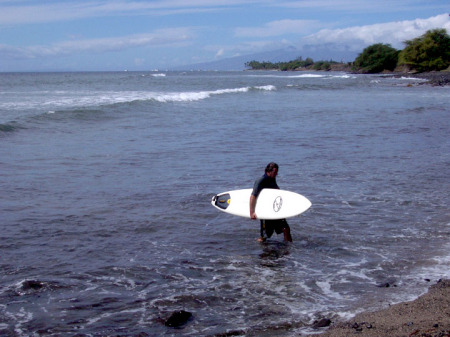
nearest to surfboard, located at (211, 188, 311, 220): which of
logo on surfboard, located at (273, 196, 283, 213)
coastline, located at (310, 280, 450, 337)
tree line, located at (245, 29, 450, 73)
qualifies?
logo on surfboard, located at (273, 196, 283, 213)

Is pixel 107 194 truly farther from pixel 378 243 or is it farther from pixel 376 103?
pixel 376 103

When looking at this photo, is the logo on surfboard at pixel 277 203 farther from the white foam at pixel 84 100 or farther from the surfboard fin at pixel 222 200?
the white foam at pixel 84 100

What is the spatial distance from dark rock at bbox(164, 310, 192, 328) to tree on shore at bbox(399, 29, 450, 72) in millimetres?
96448

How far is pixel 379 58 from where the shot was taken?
381ft

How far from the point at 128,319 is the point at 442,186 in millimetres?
8524

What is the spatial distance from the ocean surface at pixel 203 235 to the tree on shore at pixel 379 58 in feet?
337

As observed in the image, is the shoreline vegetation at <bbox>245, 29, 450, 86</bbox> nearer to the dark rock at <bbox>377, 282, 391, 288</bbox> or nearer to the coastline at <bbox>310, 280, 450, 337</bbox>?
the dark rock at <bbox>377, 282, 391, 288</bbox>

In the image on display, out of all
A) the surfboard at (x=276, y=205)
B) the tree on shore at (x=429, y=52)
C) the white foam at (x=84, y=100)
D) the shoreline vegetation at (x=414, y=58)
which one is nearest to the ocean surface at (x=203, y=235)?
the surfboard at (x=276, y=205)

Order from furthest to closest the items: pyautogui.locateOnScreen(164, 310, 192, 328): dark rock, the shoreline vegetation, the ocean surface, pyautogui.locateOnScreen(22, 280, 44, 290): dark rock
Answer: the shoreline vegetation
pyautogui.locateOnScreen(22, 280, 44, 290): dark rock
the ocean surface
pyautogui.locateOnScreen(164, 310, 192, 328): dark rock

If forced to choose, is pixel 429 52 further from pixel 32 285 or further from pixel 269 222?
pixel 32 285

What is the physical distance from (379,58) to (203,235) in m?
116

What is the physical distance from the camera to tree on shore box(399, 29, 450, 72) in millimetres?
94312

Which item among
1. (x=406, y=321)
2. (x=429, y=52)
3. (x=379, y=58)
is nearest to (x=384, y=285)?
(x=406, y=321)

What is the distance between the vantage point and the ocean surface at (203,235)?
19.5 ft
